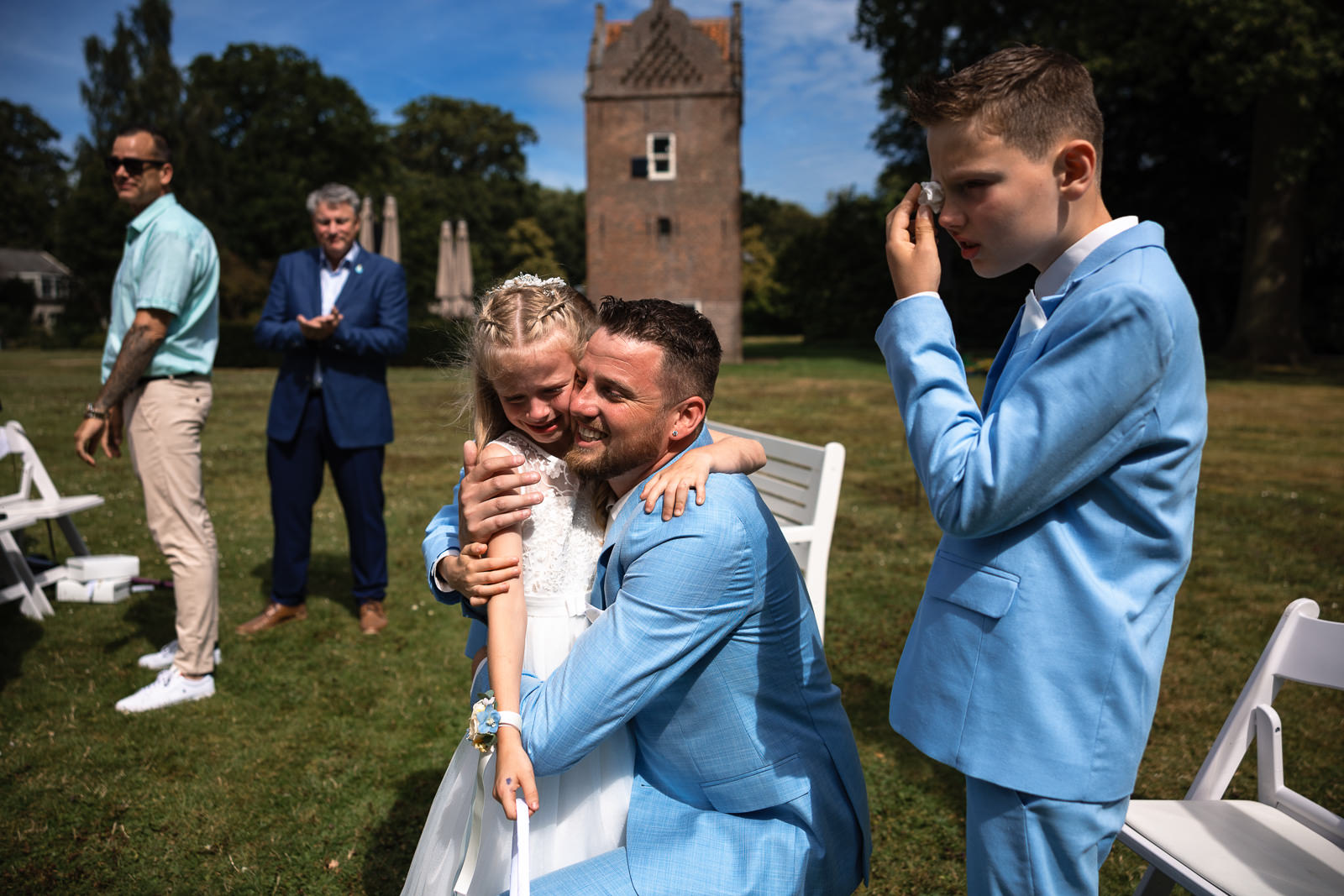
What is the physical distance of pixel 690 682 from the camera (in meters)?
1.85

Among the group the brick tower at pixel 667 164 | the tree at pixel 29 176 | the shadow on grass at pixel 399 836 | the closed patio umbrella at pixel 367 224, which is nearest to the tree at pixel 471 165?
the tree at pixel 29 176

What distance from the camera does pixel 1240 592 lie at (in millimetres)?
6324


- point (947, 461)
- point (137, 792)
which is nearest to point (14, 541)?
point (137, 792)

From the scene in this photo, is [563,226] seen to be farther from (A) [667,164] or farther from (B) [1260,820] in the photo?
(B) [1260,820]

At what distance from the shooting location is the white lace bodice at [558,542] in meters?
2.06

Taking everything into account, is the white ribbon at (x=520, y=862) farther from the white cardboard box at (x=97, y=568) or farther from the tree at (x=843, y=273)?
the tree at (x=843, y=273)

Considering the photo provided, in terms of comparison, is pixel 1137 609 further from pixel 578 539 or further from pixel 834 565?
pixel 834 565

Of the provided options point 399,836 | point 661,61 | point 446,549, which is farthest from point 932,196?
point 661,61

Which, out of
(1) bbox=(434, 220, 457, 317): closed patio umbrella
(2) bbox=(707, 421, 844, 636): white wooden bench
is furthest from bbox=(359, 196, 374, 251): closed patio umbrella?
(2) bbox=(707, 421, 844, 636): white wooden bench

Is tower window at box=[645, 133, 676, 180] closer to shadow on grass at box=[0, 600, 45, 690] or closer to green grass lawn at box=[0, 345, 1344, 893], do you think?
green grass lawn at box=[0, 345, 1344, 893]

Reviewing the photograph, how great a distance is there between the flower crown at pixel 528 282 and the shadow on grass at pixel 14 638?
14.1 feet

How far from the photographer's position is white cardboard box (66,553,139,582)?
5.98m

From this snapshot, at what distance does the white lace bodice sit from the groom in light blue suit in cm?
11

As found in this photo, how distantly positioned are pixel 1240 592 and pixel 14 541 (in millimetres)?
8359
